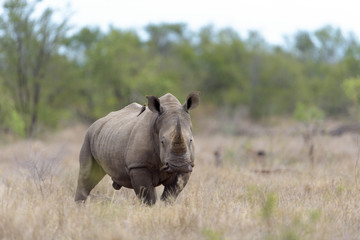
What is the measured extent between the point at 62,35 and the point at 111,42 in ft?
15.3

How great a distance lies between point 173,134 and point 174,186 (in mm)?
785

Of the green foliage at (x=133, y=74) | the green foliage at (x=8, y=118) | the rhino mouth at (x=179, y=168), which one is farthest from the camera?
the green foliage at (x=133, y=74)

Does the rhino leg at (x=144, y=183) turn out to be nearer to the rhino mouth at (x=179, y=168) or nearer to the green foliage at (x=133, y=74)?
the rhino mouth at (x=179, y=168)

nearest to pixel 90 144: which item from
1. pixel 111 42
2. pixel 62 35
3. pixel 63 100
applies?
pixel 62 35

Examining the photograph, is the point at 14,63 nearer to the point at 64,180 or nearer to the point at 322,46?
the point at 64,180

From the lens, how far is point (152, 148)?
20.8 feet

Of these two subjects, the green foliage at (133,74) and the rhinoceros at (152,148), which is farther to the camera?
the green foliage at (133,74)

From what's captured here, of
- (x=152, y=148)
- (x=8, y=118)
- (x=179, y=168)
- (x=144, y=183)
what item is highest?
(x=152, y=148)

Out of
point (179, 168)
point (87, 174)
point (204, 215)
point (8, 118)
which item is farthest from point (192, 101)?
point (8, 118)

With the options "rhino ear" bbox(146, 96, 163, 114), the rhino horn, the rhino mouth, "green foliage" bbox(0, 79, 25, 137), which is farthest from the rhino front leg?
"green foliage" bbox(0, 79, 25, 137)

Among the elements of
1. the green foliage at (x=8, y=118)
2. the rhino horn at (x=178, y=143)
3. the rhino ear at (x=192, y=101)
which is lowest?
the green foliage at (x=8, y=118)

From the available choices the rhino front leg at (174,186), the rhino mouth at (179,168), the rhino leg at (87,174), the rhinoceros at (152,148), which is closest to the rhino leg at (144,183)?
the rhinoceros at (152,148)

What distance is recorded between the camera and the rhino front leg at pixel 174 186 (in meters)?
6.18

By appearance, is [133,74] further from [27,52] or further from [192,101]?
[192,101]
